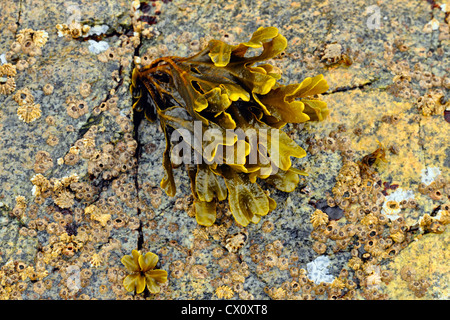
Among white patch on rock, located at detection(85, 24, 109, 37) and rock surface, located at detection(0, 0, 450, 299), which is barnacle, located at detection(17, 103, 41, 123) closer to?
rock surface, located at detection(0, 0, 450, 299)

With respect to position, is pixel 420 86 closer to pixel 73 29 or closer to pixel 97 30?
pixel 97 30

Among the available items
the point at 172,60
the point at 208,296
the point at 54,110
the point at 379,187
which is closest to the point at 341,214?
the point at 379,187

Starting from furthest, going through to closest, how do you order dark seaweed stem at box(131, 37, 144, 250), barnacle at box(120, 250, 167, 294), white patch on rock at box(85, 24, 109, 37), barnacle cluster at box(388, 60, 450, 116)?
white patch on rock at box(85, 24, 109, 37)
barnacle cluster at box(388, 60, 450, 116)
dark seaweed stem at box(131, 37, 144, 250)
barnacle at box(120, 250, 167, 294)

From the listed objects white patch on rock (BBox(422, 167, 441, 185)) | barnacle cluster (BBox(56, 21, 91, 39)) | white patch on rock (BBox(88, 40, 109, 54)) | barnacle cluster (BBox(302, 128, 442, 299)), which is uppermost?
barnacle cluster (BBox(56, 21, 91, 39))

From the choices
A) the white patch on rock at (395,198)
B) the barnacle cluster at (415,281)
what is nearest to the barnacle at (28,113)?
the white patch on rock at (395,198)

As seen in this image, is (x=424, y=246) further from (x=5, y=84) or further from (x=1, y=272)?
(x=5, y=84)

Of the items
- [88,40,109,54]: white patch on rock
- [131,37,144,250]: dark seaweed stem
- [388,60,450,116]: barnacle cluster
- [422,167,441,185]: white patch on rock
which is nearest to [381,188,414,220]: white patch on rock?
[422,167,441,185]: white patch on rock

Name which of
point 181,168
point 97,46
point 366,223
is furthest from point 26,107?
point 366,223
